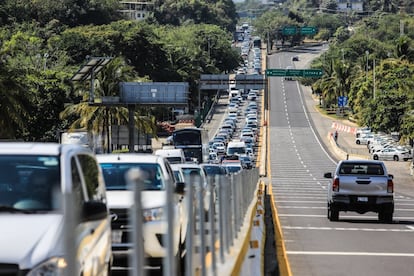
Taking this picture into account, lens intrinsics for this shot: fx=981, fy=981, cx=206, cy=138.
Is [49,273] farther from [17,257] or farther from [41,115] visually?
[41,115]

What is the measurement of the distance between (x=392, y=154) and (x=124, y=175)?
65.4 meters

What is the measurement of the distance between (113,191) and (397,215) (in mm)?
18181

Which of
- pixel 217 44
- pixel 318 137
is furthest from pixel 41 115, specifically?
pixel 217 44

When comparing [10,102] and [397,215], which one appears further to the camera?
[10,102]

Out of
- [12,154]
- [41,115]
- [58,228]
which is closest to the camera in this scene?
[58,228]

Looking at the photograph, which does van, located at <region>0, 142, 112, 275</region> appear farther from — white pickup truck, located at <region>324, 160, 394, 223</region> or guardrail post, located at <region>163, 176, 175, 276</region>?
white pickup truck, located at <region>324, 160, 394, 223</region>

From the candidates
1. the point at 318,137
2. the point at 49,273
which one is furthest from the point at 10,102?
the point at 318,137

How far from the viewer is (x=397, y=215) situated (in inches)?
1198

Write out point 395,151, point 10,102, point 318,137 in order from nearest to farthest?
point 10,102 < point 395,151 < point 318,137

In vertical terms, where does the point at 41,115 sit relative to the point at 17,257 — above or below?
below

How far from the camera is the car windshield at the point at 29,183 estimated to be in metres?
8.20

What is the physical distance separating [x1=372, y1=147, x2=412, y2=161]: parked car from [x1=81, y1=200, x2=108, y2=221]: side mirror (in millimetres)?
69263

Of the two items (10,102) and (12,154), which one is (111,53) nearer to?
(10,102)

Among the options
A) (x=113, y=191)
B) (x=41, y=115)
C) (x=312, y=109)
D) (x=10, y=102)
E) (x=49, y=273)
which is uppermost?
(x=49, y=273)
